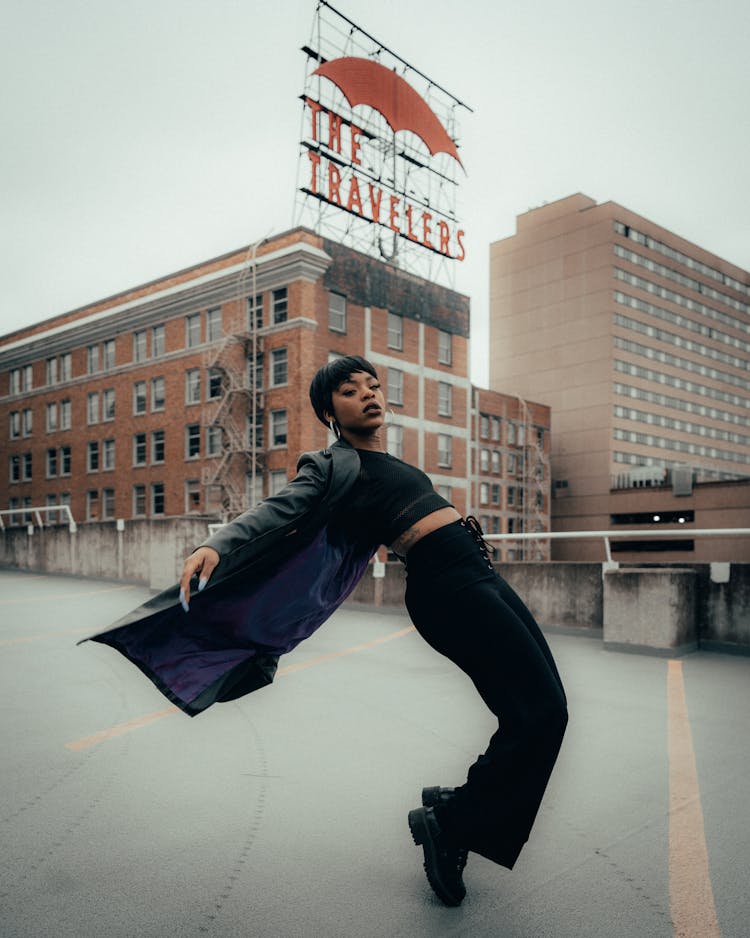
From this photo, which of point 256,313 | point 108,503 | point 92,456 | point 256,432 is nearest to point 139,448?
point 108,503

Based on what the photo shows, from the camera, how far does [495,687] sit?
9.57 ft

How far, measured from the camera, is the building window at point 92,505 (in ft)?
159

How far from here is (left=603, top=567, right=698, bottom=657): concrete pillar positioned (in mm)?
8516

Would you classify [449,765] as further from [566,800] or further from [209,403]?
[209,403]

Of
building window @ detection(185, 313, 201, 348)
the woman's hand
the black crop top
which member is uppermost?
building window @ detection(185, 313, 201, 348)

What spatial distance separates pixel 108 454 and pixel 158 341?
7418 millimetres

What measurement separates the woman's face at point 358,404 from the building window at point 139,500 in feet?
144

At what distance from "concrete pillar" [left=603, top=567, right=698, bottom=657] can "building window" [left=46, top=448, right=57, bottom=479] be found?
159 ft

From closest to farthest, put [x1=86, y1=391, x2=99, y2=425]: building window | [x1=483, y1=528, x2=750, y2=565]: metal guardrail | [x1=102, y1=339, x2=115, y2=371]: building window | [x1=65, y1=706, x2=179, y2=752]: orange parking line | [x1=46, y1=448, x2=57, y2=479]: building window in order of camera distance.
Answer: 1. [x1=65, y1=706, x2=179, y2=752]: orange parking line
2. [x1=483, y1=528, x2=750, y2=565]: metal guardrail
3. [x1=102, y1=339, x2=115, y2=371]: building window
4. [x1=86, y1=391, x2=99, y2=425]: building window
5. [x1=46, y1=448, x2=57, y2=479]: building window

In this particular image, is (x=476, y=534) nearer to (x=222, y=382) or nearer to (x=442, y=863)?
(x=442, y=863)

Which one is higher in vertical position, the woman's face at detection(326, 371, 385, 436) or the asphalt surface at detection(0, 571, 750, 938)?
the woman's face at detection(326, 371, 385, 436)

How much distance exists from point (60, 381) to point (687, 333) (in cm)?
6684

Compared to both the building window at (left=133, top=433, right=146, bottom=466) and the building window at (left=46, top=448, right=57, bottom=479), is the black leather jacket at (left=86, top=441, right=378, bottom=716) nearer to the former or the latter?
the building window at (left=133, top=433, right=146, bottom=466)

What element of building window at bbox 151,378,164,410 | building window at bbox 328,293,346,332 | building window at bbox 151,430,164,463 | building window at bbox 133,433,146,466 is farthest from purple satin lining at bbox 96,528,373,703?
building window at bbox 133,433,146,466
